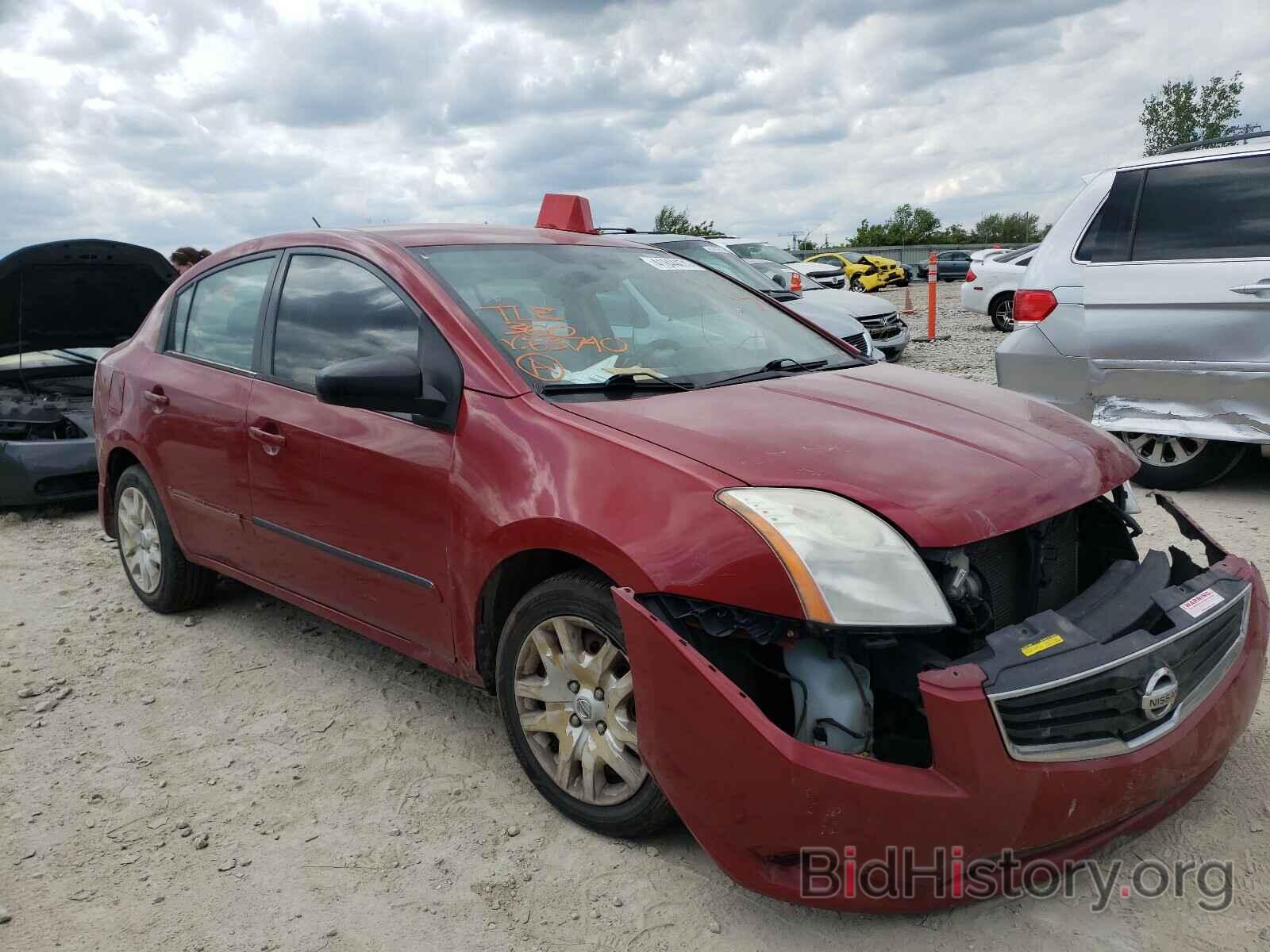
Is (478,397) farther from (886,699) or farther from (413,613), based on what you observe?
(886,699)

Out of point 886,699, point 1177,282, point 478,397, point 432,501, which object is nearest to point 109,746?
point 432,501

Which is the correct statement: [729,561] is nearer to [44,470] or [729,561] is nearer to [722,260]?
[44,470]

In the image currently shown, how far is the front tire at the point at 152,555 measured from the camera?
4500 mm

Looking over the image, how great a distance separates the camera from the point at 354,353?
11.2 feet

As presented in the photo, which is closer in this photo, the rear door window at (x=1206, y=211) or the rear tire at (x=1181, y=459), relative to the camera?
the rear door window at (x=1206, y=211)

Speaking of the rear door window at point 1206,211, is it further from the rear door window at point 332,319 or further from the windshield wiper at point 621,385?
the rear door window at point 332,319

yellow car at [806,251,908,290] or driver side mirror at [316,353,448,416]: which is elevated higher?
driver side mirror at [316,353,448,416]

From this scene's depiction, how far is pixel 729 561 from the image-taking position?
2295mm

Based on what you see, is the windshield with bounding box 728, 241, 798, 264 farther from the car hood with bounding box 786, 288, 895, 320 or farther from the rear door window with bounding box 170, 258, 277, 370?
the rear door window with bounding box 170, 258, 277, 370

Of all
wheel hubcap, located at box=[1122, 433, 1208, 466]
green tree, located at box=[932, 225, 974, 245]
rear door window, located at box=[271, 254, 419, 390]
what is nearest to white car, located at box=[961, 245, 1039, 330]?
wheel hubcap, located at box=[1122, 433, 1208, 466]

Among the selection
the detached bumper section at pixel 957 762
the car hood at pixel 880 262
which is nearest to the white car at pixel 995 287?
the detached bumper section at pixel 957 762

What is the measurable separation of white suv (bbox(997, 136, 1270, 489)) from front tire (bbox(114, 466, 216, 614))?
4327mm

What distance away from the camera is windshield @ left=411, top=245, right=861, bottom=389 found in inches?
123

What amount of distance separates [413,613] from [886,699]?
4.88ft
